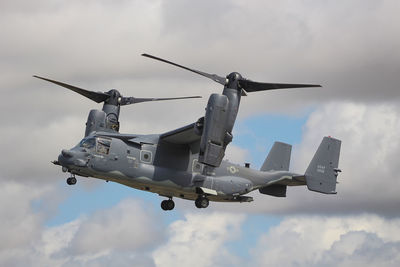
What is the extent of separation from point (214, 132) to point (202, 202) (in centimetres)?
597

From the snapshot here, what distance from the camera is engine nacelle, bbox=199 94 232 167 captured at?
4431cm

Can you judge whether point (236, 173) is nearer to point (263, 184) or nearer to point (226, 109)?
point (263, 184)

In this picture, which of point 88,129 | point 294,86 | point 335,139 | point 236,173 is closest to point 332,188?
point 335,139

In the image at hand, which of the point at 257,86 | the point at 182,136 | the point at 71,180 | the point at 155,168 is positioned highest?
the point at 257,86

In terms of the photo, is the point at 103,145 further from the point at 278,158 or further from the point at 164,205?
the point at 278,158

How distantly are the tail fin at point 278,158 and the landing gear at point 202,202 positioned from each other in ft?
23.7

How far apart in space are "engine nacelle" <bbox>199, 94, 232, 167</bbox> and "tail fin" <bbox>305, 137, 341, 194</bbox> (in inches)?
425

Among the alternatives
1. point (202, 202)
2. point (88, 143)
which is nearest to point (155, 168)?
point (202, 202)

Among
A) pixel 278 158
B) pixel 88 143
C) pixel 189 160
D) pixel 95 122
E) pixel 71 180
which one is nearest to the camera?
pixel 71 180

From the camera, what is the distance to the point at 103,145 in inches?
1837

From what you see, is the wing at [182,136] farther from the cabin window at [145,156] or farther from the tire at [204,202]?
the tire at [204,202]

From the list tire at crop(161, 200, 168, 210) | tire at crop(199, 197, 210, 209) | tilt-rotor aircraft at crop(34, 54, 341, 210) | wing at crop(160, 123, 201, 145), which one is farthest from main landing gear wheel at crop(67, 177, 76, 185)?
tire at crop(161, 200, 168, 210)

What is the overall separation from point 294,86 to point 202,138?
5.33 metres

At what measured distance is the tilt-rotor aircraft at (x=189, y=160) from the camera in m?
45.1
